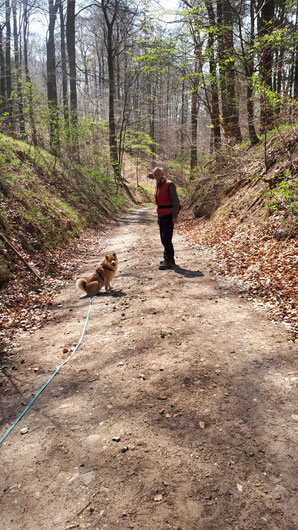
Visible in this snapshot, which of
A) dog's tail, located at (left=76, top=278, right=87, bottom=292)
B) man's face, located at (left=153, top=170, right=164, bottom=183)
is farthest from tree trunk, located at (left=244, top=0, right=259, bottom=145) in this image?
dog's tail, located at (left=76, top=278, right=87, bottom=292)

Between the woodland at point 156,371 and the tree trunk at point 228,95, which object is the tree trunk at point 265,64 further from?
the tree trunk at point 228,95

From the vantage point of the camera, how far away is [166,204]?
7207 millimetres

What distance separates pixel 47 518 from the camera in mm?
2102

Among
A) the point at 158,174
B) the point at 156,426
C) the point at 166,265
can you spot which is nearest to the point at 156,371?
the point at 156,426

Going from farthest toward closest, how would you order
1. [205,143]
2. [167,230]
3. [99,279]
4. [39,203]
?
1. [205,143]
2. [39,203]
3. [167,230]
4. [99,279]

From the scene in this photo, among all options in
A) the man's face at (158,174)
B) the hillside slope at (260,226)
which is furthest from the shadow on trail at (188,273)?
the man's face at (158,174)

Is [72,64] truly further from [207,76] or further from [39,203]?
[39,203]

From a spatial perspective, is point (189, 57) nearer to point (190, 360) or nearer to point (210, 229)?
point (210, 229)

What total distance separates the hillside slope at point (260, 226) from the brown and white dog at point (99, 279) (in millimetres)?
2633

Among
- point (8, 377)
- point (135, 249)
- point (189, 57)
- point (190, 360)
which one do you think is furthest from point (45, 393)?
point (189, 57)

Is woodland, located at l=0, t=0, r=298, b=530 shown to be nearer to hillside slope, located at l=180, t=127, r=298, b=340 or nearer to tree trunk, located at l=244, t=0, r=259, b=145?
hillside slope, located at l=180, t=127, r=298, b=340

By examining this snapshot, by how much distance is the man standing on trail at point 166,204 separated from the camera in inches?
279

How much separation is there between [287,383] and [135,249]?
23.7ft

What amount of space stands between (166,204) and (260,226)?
3015 mm
